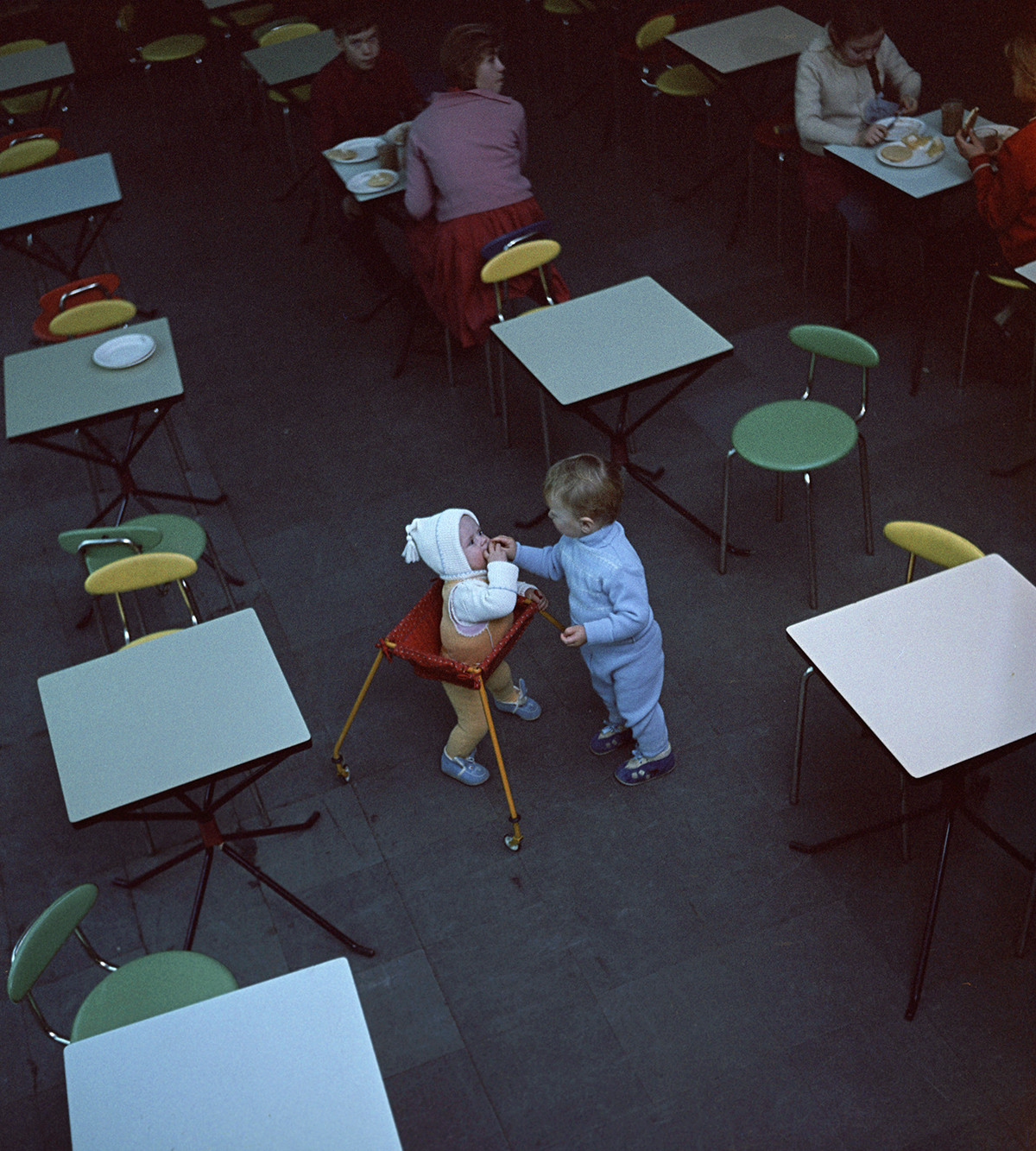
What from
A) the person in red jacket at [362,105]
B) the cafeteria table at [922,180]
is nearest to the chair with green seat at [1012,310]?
the cafeteria table at [922,180]

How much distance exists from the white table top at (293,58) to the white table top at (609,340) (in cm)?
292

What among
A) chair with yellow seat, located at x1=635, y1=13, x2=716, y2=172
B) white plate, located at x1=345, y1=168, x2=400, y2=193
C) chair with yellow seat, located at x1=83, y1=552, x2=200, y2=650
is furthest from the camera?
chair with yellow seat, located at x1=635, y1=13, x2=716, y2=172

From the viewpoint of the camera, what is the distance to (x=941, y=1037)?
2.97m

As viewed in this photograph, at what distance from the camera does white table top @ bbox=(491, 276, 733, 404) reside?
13.1 ft

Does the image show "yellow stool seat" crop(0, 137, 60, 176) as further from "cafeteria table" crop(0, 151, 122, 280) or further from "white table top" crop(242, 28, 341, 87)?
"white table top" crop(242, 28, 341, 87)

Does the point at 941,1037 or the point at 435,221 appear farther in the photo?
the point at 435,221

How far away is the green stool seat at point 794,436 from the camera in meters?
3.91

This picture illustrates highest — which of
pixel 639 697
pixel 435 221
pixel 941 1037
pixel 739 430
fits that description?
pixel 435 221

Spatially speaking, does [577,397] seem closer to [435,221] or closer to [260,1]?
[435,221]

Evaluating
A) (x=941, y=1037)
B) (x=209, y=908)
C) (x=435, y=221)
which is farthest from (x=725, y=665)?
(x=435, y=221)

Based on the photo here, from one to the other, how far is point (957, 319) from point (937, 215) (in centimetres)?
50

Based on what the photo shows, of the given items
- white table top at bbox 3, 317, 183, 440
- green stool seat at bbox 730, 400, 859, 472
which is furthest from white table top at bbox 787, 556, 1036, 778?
white table top at bbox 3, 317, 183, 440

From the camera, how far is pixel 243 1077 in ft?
7.54

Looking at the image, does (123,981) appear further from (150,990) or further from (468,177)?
(468,177)
